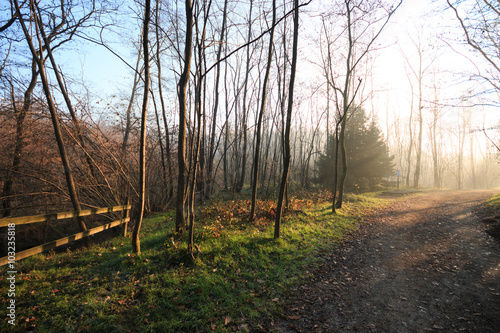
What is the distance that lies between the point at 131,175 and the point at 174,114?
187 inches

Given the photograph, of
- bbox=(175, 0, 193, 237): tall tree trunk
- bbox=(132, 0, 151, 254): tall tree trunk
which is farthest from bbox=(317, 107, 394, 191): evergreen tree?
bbox=(132, 0, 151, 254): tall tree trunk

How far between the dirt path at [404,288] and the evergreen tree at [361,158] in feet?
38.1

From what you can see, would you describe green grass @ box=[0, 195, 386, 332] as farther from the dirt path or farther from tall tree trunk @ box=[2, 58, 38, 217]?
tall tree trunk @ box=[2, 58, 38, 217]

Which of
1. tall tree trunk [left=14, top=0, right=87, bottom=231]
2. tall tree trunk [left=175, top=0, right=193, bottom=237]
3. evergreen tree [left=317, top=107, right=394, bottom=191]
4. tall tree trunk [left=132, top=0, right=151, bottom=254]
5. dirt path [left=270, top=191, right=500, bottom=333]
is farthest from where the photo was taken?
evergreen tree [left=317, top=107, right=394, bottom=191]

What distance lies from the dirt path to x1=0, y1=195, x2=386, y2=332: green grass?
0.57 metres

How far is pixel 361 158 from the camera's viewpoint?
19.1m

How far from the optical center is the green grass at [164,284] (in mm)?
3201

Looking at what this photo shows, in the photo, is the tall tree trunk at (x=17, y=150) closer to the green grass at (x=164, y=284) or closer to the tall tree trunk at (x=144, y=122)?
the green grass at (x=164, y=284)

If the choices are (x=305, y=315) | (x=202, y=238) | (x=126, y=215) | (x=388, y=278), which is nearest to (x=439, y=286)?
(x=388, y=278)

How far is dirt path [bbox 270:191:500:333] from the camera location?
344 cm

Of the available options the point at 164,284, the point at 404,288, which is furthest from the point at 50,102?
the point at 404,288

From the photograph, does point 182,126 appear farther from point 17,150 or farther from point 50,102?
point 17,150

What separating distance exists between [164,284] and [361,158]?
63.4 feet

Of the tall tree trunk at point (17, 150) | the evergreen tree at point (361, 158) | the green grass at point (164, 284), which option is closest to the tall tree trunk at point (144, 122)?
the green grass at point (164, 284)
